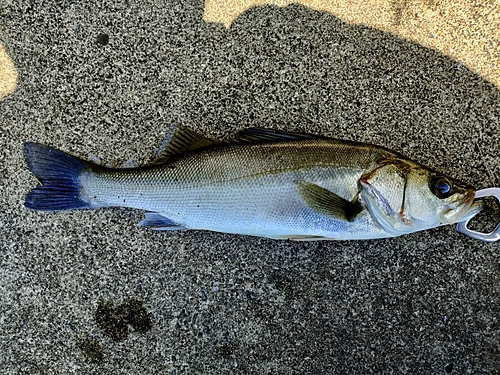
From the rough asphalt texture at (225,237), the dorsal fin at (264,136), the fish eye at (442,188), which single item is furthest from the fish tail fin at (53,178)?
the fish eye at (442,188)

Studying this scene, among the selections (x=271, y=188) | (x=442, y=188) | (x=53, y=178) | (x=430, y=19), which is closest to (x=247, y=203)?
(x=271, y=188)

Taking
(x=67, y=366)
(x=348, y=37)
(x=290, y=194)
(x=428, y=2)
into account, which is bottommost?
(x=67, y=366)

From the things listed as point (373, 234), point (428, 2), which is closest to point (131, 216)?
point (373, 234)

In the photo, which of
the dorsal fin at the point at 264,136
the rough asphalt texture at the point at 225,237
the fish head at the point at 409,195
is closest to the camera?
the fish head at the point at 409,195

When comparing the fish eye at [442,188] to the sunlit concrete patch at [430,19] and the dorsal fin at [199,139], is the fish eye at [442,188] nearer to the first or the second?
the dorsal fin at [199,139]

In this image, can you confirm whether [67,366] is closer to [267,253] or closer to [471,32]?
[267,253]

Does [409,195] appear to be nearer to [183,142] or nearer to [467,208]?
[467,208]
